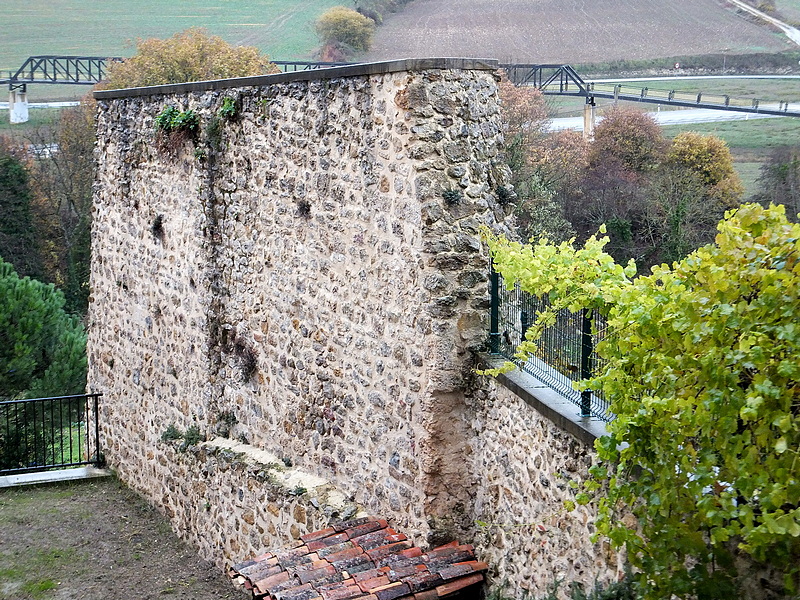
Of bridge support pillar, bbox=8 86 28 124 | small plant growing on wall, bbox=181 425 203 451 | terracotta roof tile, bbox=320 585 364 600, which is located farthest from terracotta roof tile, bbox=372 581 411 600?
bridge support pillar, bbox=8 86 28 124

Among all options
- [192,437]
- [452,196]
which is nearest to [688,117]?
[192,437]

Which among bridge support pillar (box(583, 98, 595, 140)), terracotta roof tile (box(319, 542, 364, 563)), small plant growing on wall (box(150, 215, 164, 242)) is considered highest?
bridge support pillar (box(583, 98, 595, 140))

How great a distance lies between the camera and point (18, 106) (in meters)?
40.0

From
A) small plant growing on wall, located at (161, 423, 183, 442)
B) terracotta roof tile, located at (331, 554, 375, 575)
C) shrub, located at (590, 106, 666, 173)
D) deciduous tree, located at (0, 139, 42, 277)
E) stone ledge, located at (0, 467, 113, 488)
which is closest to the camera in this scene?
terracotta roof tile, located at (331, 554, 375, 575)

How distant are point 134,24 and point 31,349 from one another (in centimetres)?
3669

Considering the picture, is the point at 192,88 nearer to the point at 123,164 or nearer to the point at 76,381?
the point at 123,164

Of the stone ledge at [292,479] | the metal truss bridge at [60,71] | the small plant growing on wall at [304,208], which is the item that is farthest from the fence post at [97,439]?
the metal truss bridge at [60,71]

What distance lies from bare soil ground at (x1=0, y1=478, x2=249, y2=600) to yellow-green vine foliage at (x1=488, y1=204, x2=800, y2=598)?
5.00 meters

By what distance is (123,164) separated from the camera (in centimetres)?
1016

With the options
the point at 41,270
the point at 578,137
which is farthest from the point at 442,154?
the point at 41,270

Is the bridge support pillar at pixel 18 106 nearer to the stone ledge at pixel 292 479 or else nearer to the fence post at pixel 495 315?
the stone ledge at pixel 292 479

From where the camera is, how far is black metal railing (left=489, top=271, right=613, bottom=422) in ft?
14.8

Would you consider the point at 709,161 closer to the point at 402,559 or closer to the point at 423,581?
the point at 402,559

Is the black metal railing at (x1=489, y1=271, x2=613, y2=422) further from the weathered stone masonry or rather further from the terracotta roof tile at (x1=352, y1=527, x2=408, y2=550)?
the terracotta roof tile at (x1=352, y1=527, x2=408, y2=550)
